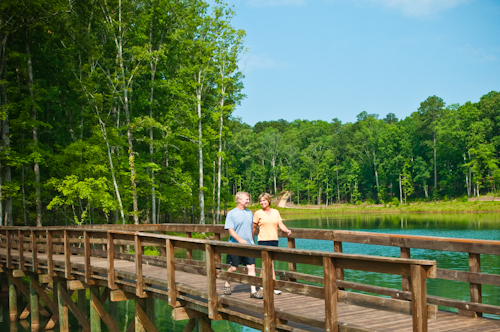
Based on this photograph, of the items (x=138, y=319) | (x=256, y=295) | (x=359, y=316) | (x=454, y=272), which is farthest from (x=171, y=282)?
(x=454, y=272)

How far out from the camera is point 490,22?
386ft

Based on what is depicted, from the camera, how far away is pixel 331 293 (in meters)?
4.66

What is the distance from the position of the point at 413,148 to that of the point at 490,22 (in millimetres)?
55860

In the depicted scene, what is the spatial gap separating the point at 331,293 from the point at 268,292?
1056 mm

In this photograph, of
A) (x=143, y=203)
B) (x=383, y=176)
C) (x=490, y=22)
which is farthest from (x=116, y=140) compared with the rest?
(x=490, y=22)

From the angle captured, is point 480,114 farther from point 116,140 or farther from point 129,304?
point 129,304

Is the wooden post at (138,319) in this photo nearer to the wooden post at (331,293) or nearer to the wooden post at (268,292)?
the wooden post at (268,292)

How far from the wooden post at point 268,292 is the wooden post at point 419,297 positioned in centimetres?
189

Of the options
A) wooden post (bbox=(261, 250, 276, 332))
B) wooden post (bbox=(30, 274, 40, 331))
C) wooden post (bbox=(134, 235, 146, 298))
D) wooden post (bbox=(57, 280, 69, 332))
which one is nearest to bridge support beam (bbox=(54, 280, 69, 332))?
wooden post (bbox=(57, 280, 69, 332))

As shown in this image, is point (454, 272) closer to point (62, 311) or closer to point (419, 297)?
point (419, 297)

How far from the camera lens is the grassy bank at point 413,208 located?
58.5 m

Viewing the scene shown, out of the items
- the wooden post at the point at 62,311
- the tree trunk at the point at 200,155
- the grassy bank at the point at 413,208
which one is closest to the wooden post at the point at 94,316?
the wooden post at the point at 62,311

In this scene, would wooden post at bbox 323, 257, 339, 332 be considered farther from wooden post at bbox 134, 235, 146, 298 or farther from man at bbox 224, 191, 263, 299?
wooden post at bbox 134, 235, 146, 298

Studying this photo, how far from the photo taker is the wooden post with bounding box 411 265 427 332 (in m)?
3.92
